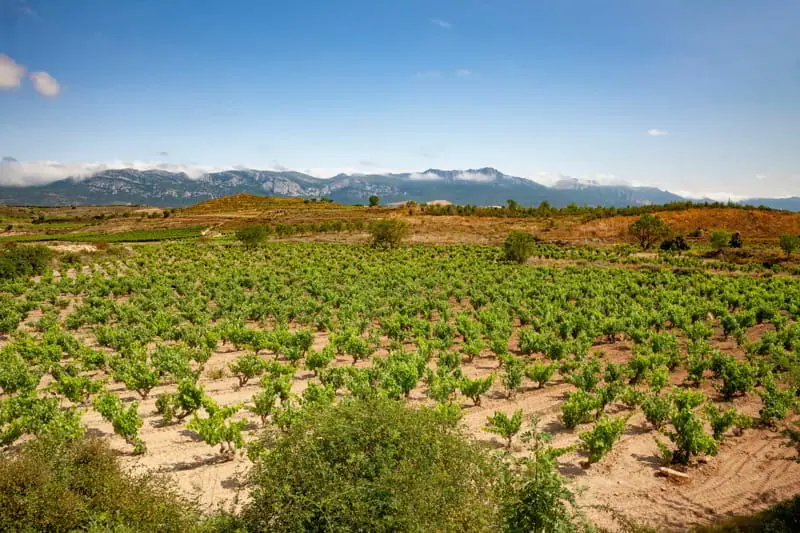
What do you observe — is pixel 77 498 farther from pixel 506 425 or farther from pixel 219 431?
pixel 506 425

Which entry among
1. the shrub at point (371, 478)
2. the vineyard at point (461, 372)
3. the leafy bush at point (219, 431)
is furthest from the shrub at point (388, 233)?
the shrub at point (371, 478)

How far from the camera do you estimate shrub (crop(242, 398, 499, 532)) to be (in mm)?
7566

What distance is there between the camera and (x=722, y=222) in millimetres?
85750

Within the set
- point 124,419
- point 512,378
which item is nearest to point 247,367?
point 124,419

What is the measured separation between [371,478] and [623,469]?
7.65 m

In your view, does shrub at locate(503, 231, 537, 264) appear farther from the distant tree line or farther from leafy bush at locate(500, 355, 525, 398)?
the distant tree line

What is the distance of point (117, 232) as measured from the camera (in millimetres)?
103250

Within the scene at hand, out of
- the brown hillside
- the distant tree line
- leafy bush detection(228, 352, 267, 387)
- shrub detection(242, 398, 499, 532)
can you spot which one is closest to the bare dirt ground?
leafy bush detection(228, 352, 267, 387)

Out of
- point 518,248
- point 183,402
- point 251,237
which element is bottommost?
point 183,402

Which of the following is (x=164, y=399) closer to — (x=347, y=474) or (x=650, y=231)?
(x=347, y=474)

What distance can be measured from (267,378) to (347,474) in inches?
329

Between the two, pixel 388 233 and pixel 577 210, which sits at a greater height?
pixel 577 210

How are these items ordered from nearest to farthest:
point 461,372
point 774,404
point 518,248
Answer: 1. point 774,404
2. point 461,372
3. point 518,248

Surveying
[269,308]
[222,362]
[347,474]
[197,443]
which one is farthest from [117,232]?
[347,474]
